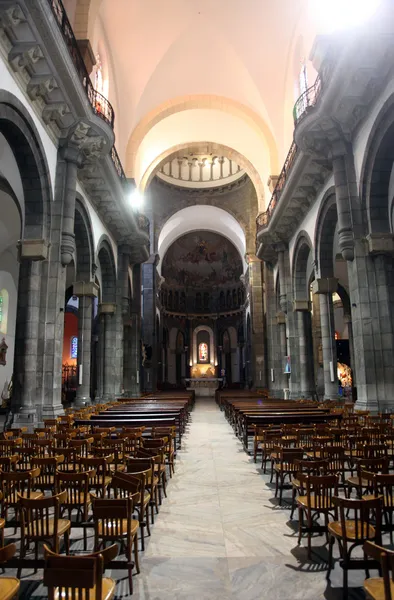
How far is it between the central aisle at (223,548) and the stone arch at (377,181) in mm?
8053

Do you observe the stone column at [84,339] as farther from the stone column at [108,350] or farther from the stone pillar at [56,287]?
the stone pillar at [56,287]

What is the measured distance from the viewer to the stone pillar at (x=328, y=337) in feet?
55.4

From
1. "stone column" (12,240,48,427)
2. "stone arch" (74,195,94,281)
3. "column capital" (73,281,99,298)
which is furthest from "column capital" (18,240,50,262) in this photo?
"column capital" (73,281,99,298)

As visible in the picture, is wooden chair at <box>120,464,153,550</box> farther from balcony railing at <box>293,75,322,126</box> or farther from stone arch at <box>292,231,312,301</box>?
stone arch at <box>292,231,312,301</box>

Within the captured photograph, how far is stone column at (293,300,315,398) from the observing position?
21.0 m

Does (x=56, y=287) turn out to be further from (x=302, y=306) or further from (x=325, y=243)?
(x=302, y=306)

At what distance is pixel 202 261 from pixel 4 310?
91.5 feet

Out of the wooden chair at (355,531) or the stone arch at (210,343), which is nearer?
the wooden chair at (355,531)

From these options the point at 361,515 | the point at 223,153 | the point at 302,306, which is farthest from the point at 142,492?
the point at 223,153

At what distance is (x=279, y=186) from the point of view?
72.1ft

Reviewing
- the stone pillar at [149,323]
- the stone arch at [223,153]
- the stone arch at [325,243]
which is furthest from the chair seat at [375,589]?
the stone pillar at [149,323]

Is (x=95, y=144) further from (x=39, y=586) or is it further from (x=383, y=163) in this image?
(x=39, y=586)

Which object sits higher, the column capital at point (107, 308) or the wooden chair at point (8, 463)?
the column capital at point (107, 308)

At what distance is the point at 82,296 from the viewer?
17922 millimetres
